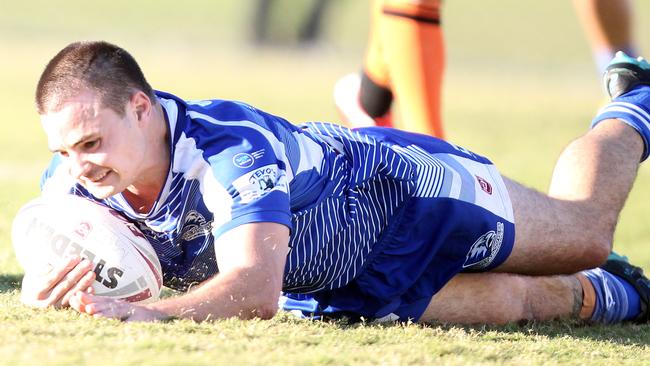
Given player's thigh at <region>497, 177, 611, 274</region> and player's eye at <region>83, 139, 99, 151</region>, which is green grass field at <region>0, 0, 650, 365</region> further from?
player's eye at <region>83, 139, 99, 151</region>

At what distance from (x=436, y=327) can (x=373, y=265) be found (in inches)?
13.5

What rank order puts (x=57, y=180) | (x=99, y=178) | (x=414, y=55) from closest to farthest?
1. (x=99, y=178)
2. (x=57, y=180)
3. (x=414, y=55)

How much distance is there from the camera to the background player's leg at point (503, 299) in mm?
4742

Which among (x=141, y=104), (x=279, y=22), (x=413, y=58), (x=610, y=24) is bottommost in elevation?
(x=141, y=104)

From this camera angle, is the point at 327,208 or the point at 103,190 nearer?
the point at 103,190

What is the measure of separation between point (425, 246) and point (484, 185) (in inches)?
15.2

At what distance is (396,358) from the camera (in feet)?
12.0

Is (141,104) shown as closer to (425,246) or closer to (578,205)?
(425,246)

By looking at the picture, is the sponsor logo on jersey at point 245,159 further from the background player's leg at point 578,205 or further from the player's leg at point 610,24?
the player's leg at point 610,24

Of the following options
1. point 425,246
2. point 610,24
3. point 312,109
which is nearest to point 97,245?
point 425,246

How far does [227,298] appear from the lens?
3861 mm

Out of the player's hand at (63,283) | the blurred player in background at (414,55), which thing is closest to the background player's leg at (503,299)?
the player's hand at (63,283)

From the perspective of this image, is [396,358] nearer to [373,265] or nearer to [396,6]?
[373,265]

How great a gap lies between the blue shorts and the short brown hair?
118 cm
